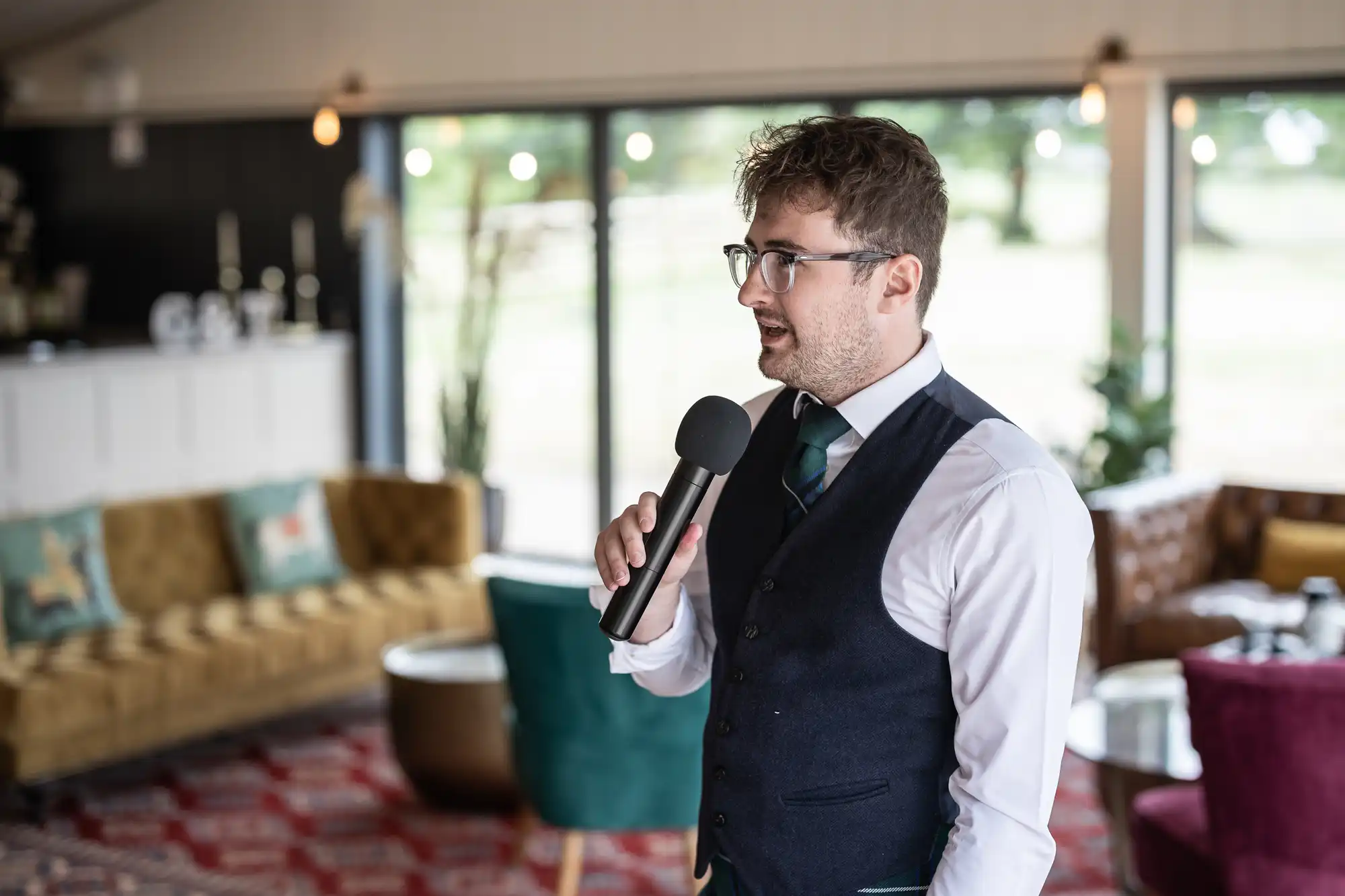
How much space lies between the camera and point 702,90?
6.92 metres

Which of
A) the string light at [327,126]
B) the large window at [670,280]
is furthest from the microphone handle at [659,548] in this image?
the string light at [327,126]

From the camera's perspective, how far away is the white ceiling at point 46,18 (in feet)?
26.6

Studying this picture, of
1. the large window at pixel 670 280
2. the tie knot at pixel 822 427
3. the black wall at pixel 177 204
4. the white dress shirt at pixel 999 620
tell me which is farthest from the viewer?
the black wall at pixel 177 204

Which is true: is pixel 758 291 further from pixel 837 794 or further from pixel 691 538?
pixel 837 794

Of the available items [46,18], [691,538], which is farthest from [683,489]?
[46,18]

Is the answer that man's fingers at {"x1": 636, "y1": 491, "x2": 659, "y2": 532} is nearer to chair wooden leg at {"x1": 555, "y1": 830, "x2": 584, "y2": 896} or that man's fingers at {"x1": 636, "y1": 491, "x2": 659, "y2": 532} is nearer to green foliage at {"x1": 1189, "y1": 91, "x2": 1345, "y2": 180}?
chair wooden leg at {"x1": 555, "y1": 830, "x2": 584, "y2": 896}

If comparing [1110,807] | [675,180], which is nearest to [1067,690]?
[1110,807]

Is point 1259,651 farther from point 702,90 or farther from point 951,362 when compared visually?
point 702,90

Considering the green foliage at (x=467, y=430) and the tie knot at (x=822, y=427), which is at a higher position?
the tie knot at (x=822, y=427)

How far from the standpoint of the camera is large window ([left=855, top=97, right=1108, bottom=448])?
6.57 meters

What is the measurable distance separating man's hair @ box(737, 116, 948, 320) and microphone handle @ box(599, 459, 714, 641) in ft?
0.87

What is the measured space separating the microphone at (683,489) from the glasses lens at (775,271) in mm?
163

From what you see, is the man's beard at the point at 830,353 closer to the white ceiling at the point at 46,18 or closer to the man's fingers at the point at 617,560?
the man's fingers at the point at 617,560

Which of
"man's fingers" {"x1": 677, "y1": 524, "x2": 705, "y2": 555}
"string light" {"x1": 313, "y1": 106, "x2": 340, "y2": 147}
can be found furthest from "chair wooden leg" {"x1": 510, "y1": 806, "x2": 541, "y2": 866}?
"string light" {"x1": 313, "y1": 106, "x2": 340, "y2": 147}
